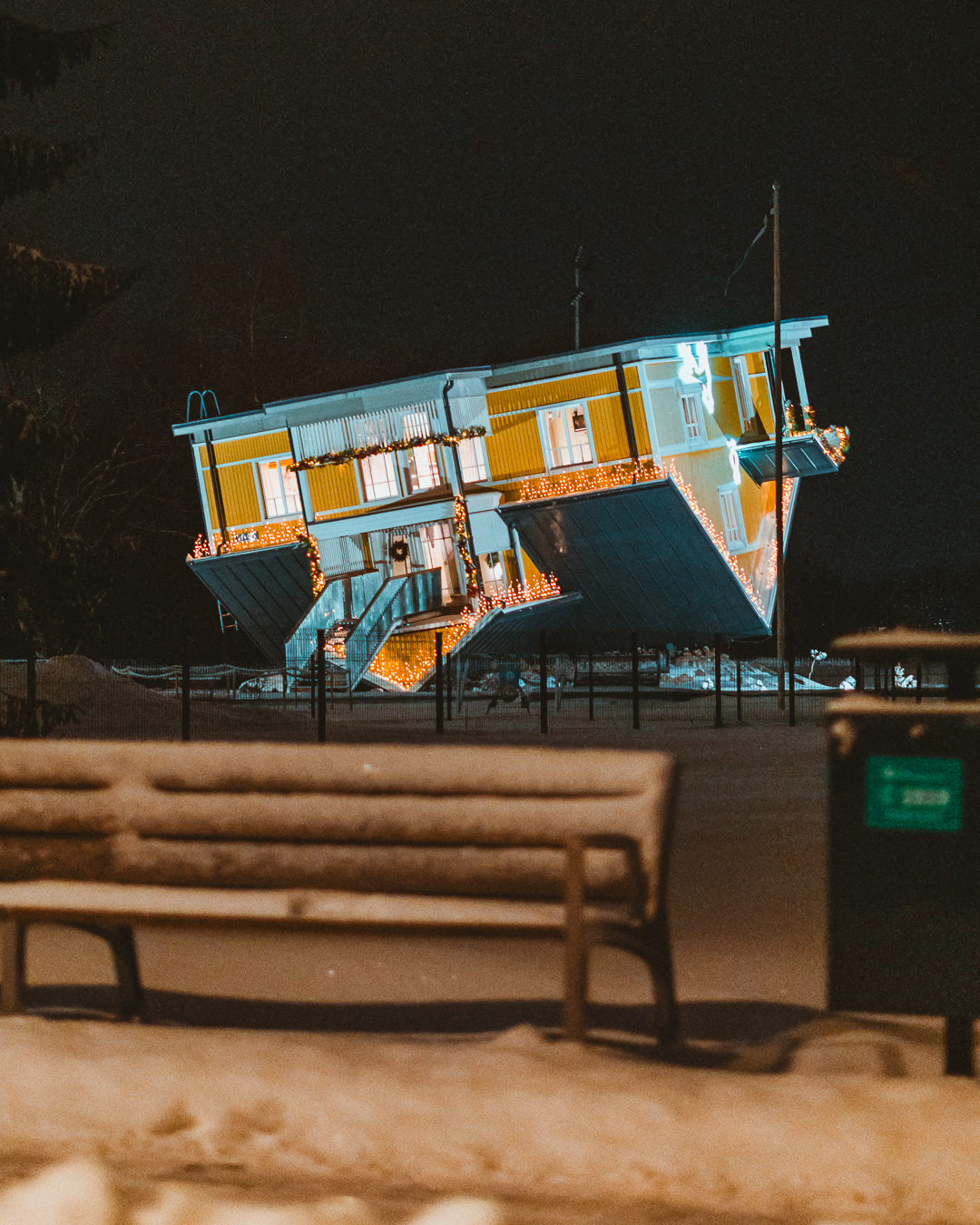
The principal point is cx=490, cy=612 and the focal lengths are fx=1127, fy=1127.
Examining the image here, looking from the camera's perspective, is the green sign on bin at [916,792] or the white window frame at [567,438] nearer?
the green sign on bin at [916,792]

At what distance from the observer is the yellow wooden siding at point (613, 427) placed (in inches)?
1262

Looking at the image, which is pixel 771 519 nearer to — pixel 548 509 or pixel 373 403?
pixel 548 509

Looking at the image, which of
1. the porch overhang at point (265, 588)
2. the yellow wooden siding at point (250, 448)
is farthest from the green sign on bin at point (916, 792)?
the yellow wooden siding at point (250, 448)

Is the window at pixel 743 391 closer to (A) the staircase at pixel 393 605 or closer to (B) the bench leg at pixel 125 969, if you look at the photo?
(A) the staircase at pixel 393 605

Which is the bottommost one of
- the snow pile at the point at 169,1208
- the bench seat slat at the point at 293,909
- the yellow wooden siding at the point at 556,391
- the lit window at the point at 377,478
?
the snow pile at the point at 169,1208

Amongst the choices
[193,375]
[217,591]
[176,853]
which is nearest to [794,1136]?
[176,853]

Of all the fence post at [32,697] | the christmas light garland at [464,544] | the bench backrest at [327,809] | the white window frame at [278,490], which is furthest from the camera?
the white window frame at [278,490]

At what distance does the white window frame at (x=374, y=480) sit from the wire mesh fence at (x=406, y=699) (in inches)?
193

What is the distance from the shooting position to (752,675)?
114ft

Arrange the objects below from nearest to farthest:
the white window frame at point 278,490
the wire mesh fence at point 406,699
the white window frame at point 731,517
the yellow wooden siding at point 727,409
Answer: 1. the wire mesh fence at point 406,699
2. the yellow wooden siding at point 727,409
3. the white window frame at point 731,517
4. the white window frame at point 278,490

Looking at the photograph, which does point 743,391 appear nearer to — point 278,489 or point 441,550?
point 441,550

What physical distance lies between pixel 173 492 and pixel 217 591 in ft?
32.7

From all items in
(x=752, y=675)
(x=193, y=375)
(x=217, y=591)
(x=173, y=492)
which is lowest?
(x=752, y=675)

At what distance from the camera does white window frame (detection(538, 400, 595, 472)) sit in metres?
32.8
